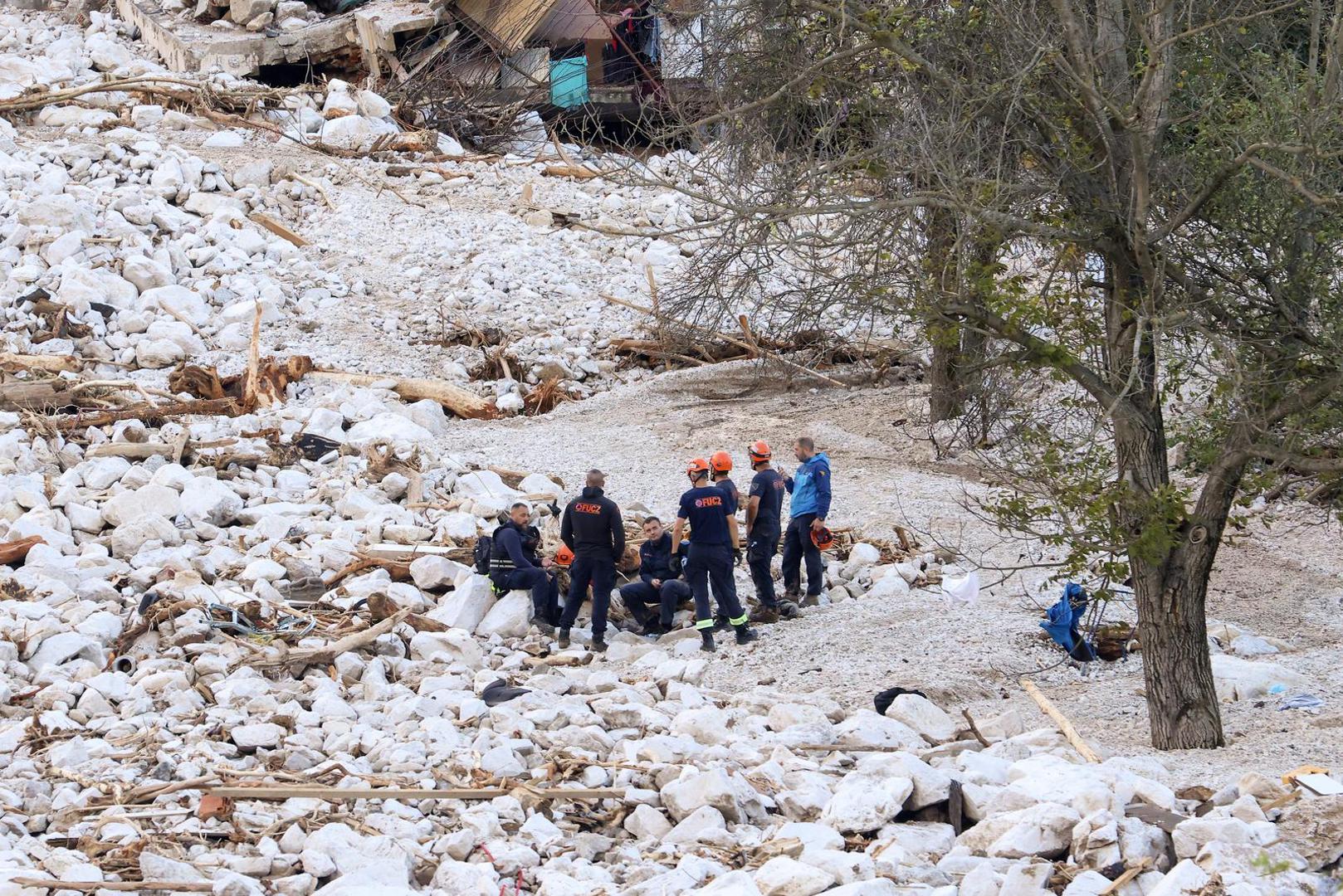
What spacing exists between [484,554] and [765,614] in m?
2.03

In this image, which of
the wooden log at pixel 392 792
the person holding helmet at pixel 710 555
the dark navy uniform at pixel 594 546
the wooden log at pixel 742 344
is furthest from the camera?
the wooden log at pixel 742 344

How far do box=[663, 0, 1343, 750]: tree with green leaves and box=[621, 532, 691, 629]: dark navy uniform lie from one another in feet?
9.02

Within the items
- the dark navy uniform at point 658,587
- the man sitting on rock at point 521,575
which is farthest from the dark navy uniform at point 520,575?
the dark navy uniform at point 658,587

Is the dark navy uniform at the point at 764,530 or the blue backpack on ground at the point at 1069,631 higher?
the dark navy uniform at the point at 764,530

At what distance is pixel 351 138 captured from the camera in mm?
21672

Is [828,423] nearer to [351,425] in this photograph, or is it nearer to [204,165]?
[351,425]

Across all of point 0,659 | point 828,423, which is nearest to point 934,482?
point 828,423

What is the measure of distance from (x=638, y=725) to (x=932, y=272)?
2.82 m

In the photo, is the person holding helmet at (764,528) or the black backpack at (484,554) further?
the black backpack at (484,554)

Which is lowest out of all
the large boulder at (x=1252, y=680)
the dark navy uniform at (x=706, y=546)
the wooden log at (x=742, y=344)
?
the large boulder at (x=1252, y=680)

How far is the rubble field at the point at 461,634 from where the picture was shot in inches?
224

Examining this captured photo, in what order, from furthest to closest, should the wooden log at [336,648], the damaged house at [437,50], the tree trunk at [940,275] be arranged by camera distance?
1. the damaged house at [437,50]
2. the wooden log at [336,648]
3. the tree trunk at [940,275]

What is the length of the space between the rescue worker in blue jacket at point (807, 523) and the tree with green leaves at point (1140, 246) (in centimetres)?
243

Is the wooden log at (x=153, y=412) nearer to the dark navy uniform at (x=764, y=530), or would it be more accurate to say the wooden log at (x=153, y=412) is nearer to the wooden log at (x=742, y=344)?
the wooden log at (x=742, y=344)
